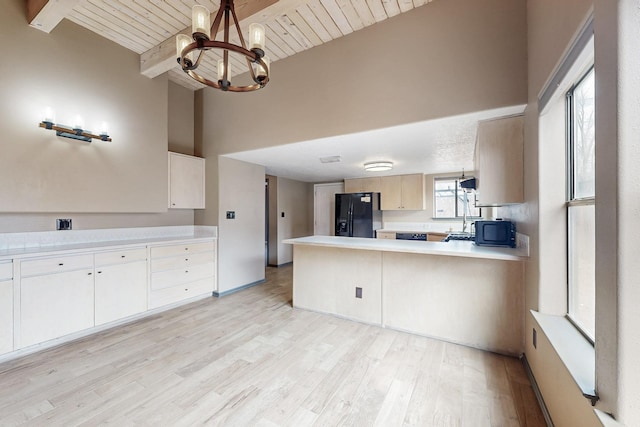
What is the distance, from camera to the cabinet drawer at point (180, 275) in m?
3.19

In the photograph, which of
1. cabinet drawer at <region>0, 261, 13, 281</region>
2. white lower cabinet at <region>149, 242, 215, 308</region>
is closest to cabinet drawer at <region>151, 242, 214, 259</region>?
white lower cabinet at <region>149, 242, 215, 308</region>

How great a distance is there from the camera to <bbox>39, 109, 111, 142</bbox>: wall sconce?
8.35ft

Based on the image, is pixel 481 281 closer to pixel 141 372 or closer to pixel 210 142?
pixel 141 372

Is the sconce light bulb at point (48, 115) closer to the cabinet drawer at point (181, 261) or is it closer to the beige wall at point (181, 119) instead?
the beige wall at point (181, 119)

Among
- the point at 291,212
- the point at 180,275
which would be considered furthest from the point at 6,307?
the point at 291,212

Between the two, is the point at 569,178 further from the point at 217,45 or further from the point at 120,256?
the point at 120,256

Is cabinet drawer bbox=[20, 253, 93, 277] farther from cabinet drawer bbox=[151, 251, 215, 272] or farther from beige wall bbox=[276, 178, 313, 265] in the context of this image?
beige wall bbox=[276, 178, 313, 265]

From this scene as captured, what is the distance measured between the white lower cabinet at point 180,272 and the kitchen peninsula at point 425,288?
4.71 feet

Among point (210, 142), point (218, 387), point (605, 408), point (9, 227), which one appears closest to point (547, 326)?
point (605, 408)

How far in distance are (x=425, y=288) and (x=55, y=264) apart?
354 centimetres

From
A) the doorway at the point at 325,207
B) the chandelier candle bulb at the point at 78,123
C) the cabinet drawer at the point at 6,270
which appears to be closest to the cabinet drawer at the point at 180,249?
the cabinet drawer at the point at 6,270

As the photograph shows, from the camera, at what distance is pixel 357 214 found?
550 cm

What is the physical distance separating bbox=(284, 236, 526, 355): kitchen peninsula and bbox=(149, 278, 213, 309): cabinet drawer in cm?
143

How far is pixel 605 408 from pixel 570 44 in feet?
4.91
